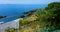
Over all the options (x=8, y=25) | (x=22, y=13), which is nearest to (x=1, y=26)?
(x=8, y=25)

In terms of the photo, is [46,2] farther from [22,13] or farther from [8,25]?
[8,25]

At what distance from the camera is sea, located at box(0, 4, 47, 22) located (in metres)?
4.24

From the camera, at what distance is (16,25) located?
14.2 ft

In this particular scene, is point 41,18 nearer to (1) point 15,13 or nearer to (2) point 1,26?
(1) point 15,13

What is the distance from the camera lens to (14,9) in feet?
14.0

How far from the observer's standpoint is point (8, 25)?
14.0ft

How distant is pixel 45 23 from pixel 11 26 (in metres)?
0.64

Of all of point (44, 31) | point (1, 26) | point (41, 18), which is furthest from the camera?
point (1, 26)

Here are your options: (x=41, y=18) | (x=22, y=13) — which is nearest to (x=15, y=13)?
(x=22, y=13)

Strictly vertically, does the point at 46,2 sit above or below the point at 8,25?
above

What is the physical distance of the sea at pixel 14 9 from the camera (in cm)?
424

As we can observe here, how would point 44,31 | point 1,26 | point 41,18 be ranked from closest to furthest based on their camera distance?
point 44,31 → point 41,18 → point 1,26

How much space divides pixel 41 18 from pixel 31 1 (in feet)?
1.40

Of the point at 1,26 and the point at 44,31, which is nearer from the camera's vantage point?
the point at 44,31
